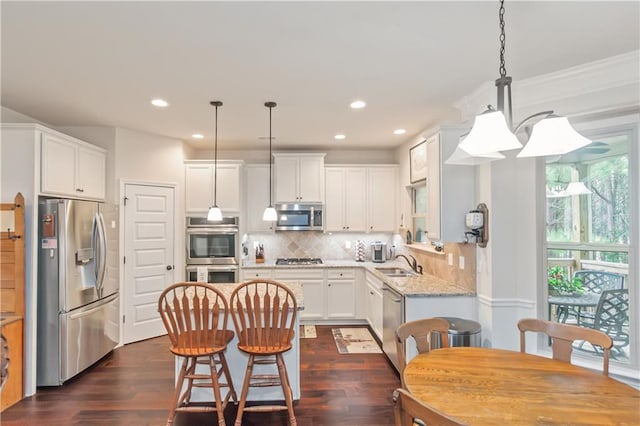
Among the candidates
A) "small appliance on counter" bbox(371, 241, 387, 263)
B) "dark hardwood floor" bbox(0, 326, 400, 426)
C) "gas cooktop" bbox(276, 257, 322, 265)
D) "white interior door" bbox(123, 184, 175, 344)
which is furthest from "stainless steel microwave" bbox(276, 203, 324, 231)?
"dark hardwood floor" bbox(0, 326, 400, 426)

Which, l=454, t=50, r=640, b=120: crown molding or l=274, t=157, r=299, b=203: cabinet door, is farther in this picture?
l=274, t=157, r=299, b=203: cabinet door

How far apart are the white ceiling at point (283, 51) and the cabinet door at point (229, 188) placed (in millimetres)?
1382

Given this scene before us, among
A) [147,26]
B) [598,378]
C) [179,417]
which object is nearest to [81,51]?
[147,26]

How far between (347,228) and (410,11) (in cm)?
376

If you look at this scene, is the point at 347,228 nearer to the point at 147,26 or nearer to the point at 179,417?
the point at 179,417

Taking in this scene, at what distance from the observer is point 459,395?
1.53m

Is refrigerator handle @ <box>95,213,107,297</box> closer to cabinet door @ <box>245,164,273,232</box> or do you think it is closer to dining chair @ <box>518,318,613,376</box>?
cabinet door @ <box>245,164,273,232</box>

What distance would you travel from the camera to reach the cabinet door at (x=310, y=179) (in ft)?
17.3

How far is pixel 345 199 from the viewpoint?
541 centimetres

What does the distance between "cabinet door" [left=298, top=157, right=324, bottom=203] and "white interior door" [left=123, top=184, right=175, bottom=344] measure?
6.07 feet

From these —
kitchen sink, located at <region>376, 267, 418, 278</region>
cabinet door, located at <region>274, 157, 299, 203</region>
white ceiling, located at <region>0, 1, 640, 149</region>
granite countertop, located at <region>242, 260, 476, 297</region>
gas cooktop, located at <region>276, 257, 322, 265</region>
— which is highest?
white ceiling, located at <region>0, 1, 640, 149</region>

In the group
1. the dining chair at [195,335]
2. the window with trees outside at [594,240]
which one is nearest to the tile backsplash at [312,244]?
the window with trees outside at [594,240]

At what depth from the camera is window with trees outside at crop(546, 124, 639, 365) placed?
2.57 meters

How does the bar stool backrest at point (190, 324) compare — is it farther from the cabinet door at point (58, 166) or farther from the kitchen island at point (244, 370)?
the cabinet door at point (58, 166)
